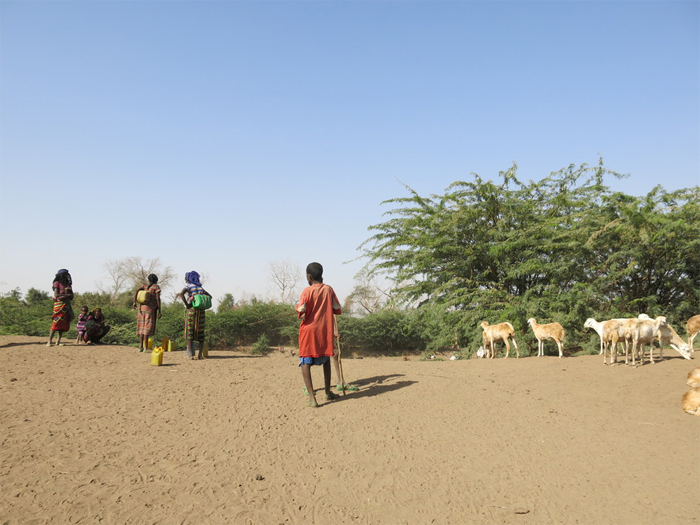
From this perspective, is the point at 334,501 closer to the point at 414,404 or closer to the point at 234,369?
the point at 414,404

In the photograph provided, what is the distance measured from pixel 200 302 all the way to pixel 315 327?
14.6 ft

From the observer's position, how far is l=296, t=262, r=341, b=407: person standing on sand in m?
6.07

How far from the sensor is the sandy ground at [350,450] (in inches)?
148

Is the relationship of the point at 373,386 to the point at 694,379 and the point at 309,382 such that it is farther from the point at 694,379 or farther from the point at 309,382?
the point at 694,379

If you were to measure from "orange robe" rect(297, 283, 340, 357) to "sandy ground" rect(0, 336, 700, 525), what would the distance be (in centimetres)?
83

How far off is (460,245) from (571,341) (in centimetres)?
394

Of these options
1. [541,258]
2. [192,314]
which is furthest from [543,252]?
[192,314]

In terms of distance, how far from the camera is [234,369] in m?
8.63

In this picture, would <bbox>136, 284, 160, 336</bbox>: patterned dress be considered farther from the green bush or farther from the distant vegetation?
the green bush

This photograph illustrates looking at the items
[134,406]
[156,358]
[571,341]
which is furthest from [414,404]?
[571,341]

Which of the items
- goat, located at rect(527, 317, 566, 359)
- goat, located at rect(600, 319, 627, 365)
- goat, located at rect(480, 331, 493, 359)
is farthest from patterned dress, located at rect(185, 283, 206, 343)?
goat, located at rect(600, 319, 627, 365)

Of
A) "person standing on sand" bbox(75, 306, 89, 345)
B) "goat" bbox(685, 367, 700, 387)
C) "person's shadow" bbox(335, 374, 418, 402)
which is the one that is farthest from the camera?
"person standing on sand" bbox(75, 306, 89, 345)

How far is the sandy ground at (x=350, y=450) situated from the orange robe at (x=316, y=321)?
2.74 ft

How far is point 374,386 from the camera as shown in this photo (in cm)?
735
